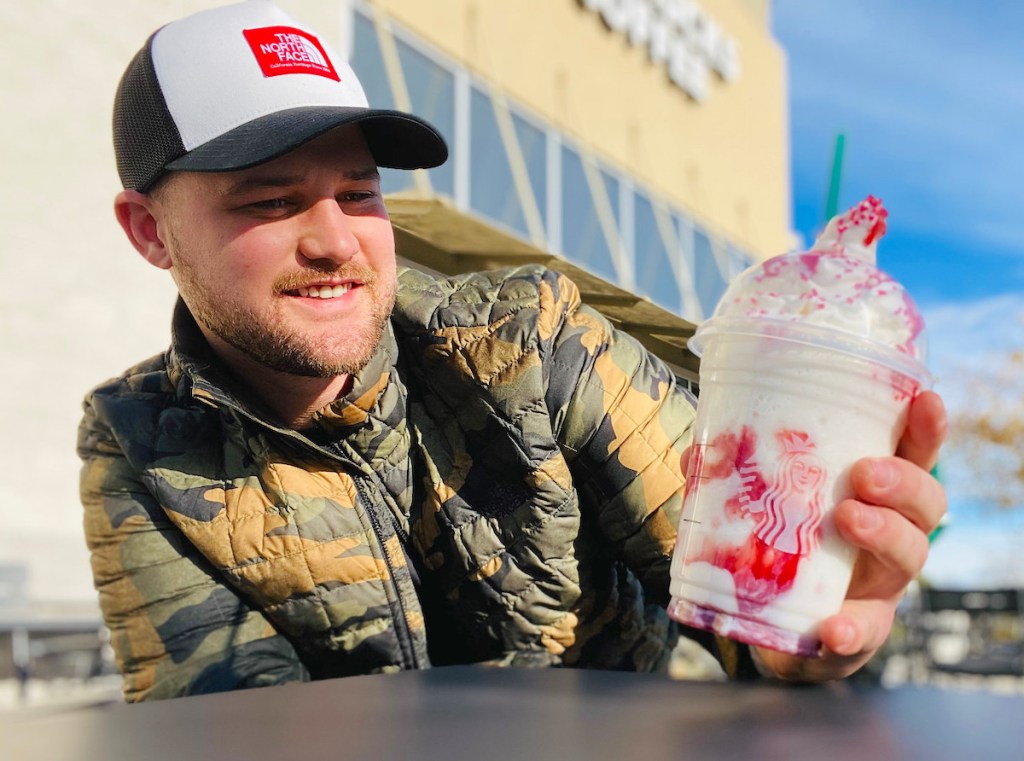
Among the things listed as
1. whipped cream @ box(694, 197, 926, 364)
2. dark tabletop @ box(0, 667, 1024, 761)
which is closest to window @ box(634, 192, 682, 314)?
whipped cream @ box(694, 197, 926, 364)

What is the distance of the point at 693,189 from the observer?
56.1ft

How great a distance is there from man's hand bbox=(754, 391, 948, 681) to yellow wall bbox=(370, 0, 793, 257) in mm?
10719

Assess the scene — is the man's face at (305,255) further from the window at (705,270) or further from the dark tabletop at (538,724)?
the window at (705,270)

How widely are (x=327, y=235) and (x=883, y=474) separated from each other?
86cm

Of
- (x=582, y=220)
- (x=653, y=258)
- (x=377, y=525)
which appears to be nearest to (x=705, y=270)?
(x=653, y=258)

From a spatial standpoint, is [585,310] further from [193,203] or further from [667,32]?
[667,32]

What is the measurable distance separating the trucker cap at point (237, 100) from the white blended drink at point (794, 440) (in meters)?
0.76

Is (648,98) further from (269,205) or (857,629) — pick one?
(857,629)

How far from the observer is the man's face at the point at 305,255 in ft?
4.93

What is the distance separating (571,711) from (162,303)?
30.6ft

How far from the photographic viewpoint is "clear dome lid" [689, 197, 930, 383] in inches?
39.3

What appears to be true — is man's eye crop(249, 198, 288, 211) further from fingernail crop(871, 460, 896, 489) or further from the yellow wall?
the yellow wall

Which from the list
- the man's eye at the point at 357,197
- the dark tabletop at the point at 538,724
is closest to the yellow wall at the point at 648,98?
the man's eye at the point at 357,197

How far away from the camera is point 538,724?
750mm
